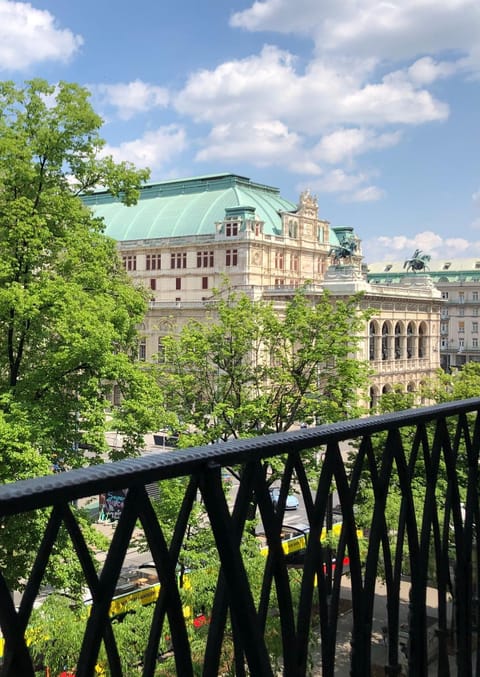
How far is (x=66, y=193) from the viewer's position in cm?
1872

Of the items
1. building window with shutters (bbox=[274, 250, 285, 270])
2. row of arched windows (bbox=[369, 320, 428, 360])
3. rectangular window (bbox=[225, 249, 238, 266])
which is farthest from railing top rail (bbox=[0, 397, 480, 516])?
building window with shutters (bbox=[274, 250, 285, 270])

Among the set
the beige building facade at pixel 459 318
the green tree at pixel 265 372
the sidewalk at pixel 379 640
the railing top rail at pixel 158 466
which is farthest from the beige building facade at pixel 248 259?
the railing top rail at pixel 158 466

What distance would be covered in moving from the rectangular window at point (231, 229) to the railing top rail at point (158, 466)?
71817mm

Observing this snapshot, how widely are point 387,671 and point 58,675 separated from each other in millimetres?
11115

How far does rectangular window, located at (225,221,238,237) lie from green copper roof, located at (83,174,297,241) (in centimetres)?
155

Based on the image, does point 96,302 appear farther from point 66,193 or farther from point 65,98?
point 65,98

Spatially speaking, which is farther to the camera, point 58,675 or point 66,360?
point 66,360

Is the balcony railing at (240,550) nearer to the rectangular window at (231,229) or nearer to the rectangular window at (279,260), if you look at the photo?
the rectangular window at (231,229)

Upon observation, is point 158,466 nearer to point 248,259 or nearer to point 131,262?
point 248,259

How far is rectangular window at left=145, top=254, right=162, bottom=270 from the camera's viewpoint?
80750 millimetres

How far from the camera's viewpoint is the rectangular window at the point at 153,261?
8075 centimetres

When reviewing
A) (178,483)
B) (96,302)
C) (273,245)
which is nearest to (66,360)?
(96,302)

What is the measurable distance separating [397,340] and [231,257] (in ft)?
61.1

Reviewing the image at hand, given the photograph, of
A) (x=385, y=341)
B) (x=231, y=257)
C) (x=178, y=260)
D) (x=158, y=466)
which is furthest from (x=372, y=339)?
(x=158, y=466)
